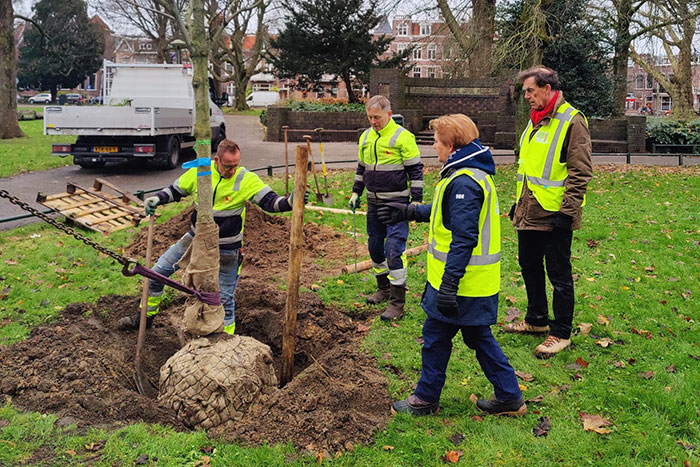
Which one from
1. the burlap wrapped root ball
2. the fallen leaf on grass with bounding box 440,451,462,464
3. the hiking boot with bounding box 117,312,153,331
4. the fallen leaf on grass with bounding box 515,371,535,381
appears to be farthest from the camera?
the hiking boot with bounding box 117,312,153,331

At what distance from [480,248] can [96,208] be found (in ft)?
25.2

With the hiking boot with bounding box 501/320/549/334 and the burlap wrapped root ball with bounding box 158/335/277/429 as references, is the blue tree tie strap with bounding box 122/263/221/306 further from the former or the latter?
the hiking boot with bounding box 501/320/549/334

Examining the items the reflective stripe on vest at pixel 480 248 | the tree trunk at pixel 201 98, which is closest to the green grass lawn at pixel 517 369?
the reflective stripe on vest at pixel 480 248

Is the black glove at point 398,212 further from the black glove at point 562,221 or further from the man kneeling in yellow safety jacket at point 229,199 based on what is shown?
the black glove at point 562,221

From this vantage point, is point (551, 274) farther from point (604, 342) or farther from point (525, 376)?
point (525, 376)

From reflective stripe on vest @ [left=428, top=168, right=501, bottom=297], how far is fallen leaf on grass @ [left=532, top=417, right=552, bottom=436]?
92cm

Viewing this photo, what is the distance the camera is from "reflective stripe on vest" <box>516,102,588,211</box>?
4.82 meters

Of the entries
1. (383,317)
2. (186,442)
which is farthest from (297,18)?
(186,442)

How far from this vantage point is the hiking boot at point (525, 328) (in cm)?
548

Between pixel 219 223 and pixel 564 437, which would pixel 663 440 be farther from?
pixel 219 223

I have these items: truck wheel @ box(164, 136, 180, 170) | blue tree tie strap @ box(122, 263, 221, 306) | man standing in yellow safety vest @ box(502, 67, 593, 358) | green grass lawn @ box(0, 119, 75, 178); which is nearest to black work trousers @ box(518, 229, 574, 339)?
man standing in yellow safety vest @ box(502, 67, 593, 358)

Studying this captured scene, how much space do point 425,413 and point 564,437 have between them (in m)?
0.87

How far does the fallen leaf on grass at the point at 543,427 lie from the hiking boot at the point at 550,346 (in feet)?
3.32

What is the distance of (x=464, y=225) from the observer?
3.74 m
